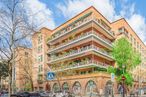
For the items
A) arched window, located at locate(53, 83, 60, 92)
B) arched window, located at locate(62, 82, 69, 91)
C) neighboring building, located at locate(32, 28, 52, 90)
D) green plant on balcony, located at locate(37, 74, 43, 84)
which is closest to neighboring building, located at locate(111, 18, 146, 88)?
arched window, located at locate(62, 82, 69, 91)

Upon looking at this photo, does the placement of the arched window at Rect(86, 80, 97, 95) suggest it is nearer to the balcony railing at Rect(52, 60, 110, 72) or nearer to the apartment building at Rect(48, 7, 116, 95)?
the apartment building at Rect(48, 7, 116, 95)

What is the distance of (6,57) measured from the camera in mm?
24141

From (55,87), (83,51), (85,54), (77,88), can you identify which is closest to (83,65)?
(85,54)

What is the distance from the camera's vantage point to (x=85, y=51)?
5162 cm

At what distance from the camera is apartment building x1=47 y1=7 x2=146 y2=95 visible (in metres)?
50.2

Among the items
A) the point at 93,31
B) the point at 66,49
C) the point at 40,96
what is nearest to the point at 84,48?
the point at 93,31

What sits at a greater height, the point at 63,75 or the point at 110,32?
the point at 110,32

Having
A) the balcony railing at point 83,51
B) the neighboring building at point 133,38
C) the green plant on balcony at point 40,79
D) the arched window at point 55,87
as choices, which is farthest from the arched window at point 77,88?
the neighboring building at point 133,38

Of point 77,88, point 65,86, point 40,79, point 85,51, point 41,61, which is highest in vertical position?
point 85,51

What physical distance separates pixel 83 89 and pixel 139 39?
38999 mm

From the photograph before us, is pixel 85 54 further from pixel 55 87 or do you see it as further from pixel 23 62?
pixel 55 87

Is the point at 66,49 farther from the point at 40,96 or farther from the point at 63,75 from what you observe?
the point at 40,96

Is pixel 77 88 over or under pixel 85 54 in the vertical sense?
under

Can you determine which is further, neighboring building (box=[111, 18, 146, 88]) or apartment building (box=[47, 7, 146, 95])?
neighboring building (box=[111, 18, 146, 88])
